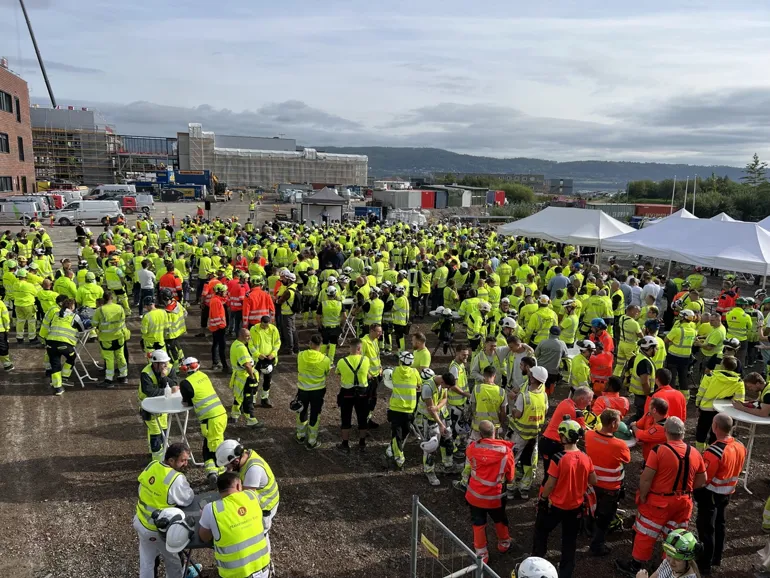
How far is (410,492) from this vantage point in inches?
274

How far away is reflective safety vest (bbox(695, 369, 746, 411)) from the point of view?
702cm

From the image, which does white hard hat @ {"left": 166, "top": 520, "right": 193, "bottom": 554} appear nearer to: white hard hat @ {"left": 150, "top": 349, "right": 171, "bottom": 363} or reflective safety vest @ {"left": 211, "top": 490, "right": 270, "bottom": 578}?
reflective safety vest @ {"left": 211, "top": 490, "right": 270, "bottom": 578}

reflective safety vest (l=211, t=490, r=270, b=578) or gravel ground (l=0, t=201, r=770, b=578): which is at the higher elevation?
reflective safety vest (l=211, t=490, r=270, b=578)

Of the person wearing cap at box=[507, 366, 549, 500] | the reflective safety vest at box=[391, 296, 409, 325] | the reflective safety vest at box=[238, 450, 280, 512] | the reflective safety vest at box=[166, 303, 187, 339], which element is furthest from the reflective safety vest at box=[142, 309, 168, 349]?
the person wearing cap at box=[507, 366, 549, 500]

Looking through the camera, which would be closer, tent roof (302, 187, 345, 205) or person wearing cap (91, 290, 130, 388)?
person wearing cap (91, 290, 130, 388)

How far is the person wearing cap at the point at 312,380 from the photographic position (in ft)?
24.5

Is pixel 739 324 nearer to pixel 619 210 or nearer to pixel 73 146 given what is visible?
pixel 619 210

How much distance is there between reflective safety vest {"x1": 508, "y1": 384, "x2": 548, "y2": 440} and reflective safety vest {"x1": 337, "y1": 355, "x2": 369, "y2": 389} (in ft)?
6.91

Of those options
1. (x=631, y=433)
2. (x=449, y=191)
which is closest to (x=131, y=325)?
(x=631, y=433)

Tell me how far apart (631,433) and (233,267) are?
11.4m

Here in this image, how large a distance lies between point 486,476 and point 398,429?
7.36 ft

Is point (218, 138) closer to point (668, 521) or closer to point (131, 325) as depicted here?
point (131, 325)

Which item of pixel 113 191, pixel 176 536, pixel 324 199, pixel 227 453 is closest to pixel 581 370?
pixel 227 453

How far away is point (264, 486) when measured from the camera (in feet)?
15.4
